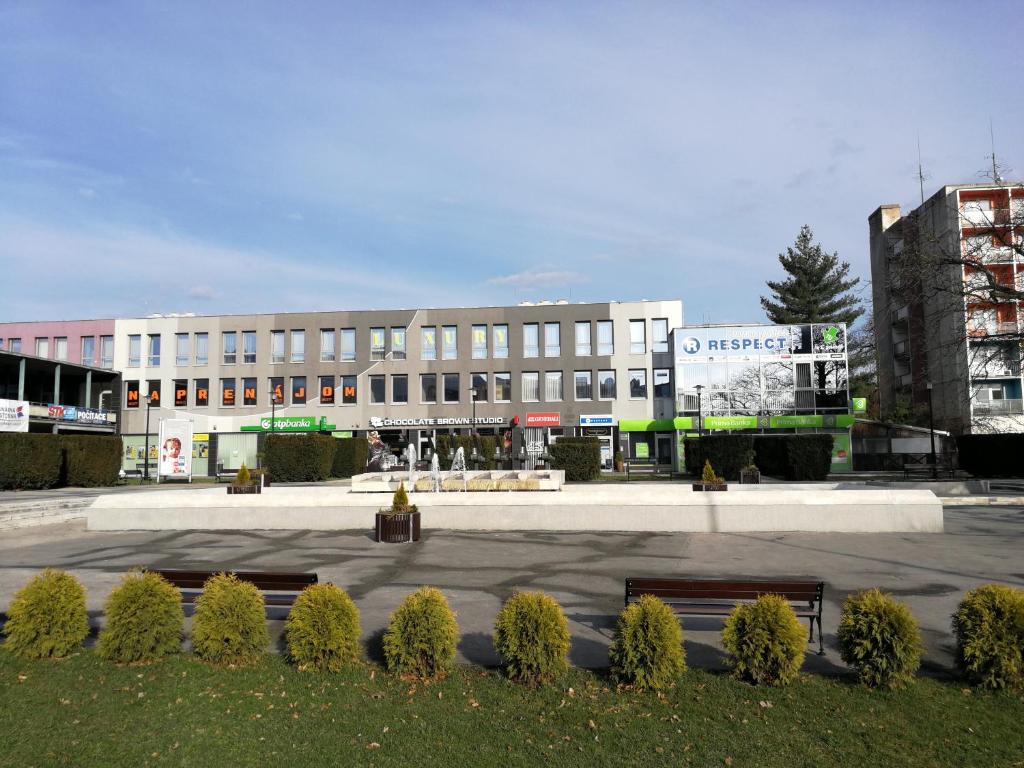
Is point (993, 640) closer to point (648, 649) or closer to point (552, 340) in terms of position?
point (648, 649)

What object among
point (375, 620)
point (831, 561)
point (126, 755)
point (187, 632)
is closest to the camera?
point (126, 755)

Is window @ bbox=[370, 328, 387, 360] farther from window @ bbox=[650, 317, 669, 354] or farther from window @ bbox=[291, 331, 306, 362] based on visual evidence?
window @ bbox=[650, 317, 669, 354]

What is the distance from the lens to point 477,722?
19.6 ft

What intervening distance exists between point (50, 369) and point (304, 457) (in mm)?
26442

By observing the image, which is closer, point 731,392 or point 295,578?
point 295,578

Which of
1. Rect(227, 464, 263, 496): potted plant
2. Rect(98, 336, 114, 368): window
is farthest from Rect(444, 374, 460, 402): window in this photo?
Rect(227, 464, 263, 496): potted plant

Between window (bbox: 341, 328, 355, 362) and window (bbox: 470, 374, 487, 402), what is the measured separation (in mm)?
9475

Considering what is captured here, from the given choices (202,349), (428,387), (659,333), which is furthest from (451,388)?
(202,349)

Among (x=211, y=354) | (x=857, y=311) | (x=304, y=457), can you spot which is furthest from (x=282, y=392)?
(x=857, y=311)

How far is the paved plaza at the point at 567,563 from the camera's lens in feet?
28.5

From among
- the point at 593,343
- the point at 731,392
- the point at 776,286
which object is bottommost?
the point at 731,392

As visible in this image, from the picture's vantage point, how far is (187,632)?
836cm

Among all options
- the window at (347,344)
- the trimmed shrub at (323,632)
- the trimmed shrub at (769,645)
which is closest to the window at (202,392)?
the window at (347,344)

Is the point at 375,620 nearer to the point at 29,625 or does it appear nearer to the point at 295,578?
the point at 295,578
